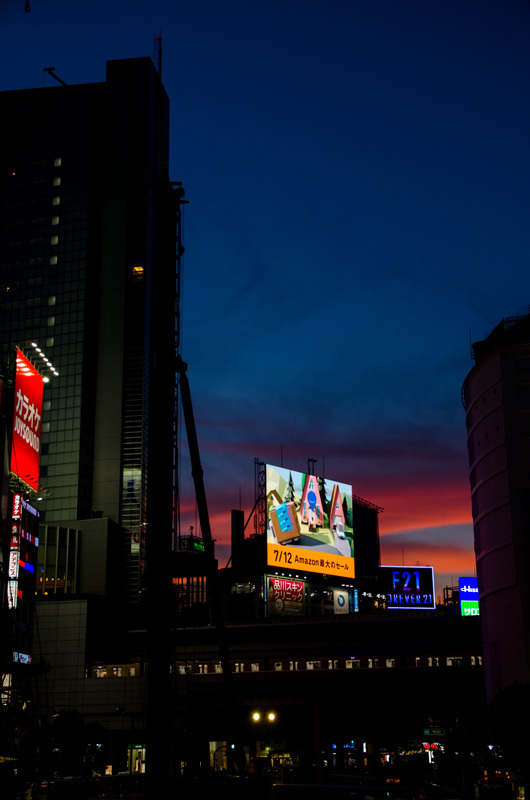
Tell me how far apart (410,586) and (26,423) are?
73751 millimetres

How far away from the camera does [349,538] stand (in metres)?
126

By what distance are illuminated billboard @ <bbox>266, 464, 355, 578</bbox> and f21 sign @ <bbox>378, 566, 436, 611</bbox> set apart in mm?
15585

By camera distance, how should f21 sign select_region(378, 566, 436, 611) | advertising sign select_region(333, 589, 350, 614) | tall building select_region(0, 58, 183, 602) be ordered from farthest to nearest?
1. tall building select_region(0, 58, 183, 602)
2. f21 sign select_region(378, 566, 436, 611)
3. advertising sign select_region(333, 589, 350, 614)

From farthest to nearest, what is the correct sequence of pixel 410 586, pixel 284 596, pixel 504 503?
pixel 410 586
pixel 284 596
pixel 504 503

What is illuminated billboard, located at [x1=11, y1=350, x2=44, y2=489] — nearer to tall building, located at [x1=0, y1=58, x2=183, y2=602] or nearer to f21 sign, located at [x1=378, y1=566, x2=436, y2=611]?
tall building, located at [x1=0, y1=58, x2=183, y2=602]

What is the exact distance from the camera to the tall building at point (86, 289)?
140875 millimetres

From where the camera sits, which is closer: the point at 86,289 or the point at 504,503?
the point at 504,503

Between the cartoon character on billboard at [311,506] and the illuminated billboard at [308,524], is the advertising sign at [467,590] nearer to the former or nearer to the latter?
the illuminated billboard at [308,524]

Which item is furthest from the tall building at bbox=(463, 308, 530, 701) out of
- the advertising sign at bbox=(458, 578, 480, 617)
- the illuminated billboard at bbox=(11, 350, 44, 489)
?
the illuminated billboard at bbox=(11, 350, 44, 489)

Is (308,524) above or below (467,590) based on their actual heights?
above

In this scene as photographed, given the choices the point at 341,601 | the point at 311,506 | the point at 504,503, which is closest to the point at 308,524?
the point at 311,506

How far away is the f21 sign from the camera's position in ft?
449

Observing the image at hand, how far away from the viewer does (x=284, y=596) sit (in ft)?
386

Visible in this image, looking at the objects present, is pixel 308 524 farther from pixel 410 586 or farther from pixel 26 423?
pixel 26 423
